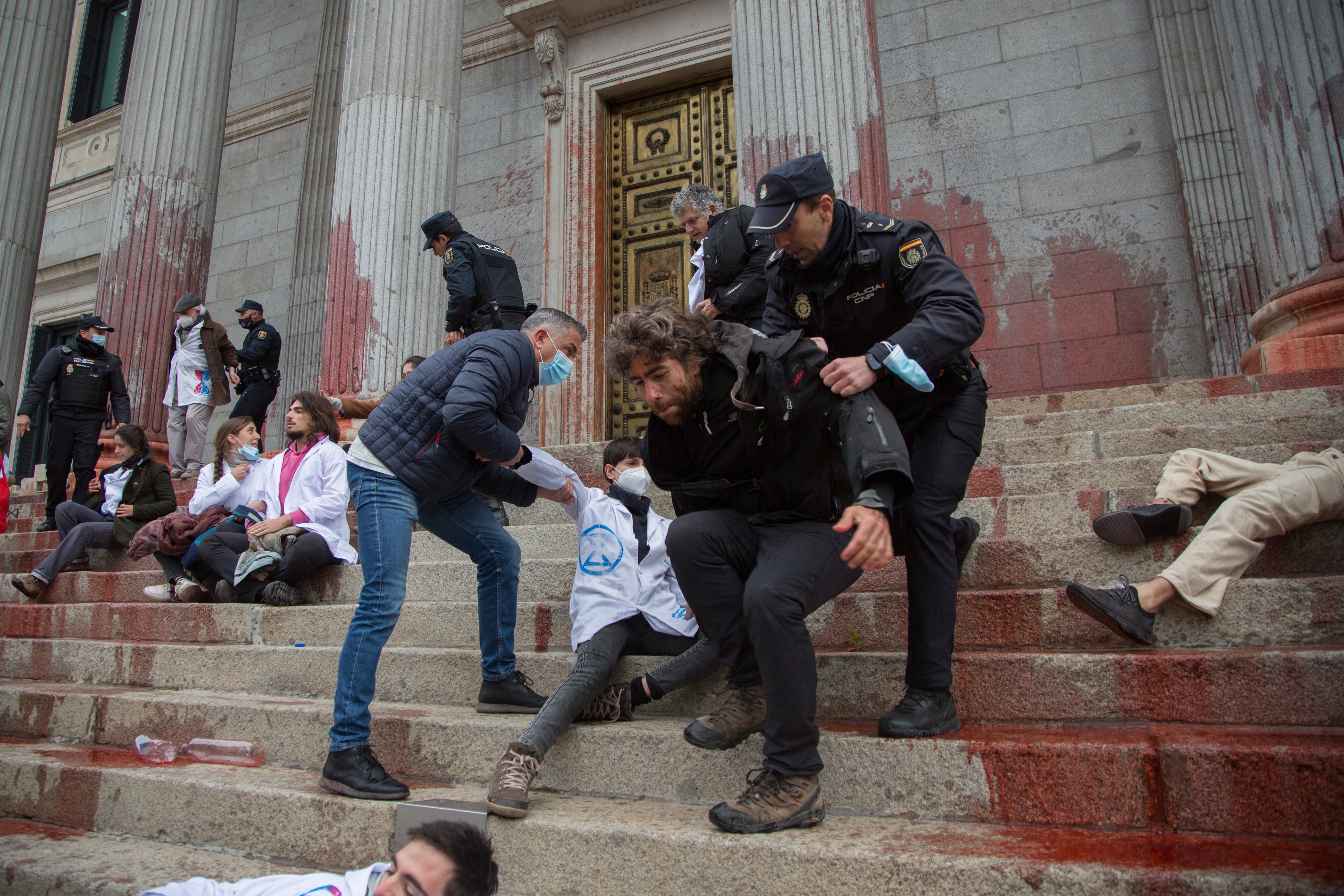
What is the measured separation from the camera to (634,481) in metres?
3.95

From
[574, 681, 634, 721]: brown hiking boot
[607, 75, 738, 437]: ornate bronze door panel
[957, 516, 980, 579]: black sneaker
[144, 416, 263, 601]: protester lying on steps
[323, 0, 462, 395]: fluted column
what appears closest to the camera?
[574, 681, 634, 721]: brown hiking boot

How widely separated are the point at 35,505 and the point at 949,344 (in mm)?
10075

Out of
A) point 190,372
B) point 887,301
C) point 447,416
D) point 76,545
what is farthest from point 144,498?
point 887,301

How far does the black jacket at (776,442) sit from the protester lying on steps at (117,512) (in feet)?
17.2

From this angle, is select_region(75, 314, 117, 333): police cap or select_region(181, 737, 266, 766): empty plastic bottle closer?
select_region(181, 737, 266, 766): empty plastic bottle

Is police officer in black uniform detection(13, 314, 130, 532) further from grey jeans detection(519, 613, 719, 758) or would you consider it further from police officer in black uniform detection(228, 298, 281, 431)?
grey jeans detection(519, 613, 719, 758)

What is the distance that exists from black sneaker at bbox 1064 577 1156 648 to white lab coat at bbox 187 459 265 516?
5005mm

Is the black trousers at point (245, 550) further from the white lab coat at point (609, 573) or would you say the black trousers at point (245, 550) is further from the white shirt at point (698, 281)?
the white shirt at point (698, 281)

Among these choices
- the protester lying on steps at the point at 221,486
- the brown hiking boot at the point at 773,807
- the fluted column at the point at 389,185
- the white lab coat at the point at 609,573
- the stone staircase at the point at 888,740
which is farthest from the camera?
the fluted column at the point at 389,185

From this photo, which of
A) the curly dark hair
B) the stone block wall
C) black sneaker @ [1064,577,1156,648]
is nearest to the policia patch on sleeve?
the curly dark hair

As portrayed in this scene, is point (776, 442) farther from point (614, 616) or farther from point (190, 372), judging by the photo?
point (190, 372)

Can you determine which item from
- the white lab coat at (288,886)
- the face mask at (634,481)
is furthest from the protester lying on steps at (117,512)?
the white lab coat at (288,886)

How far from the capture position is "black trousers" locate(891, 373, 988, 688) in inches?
105

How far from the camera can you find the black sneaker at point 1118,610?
109 inches
